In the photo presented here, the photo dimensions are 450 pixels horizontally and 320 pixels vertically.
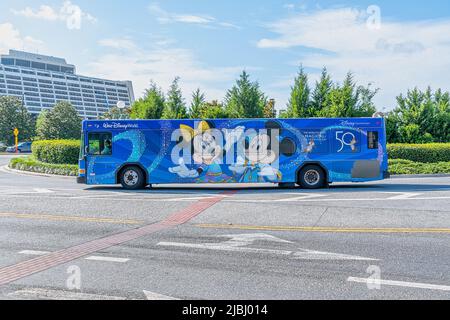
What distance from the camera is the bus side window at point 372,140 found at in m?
17.7

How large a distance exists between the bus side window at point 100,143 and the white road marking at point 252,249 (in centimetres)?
1019

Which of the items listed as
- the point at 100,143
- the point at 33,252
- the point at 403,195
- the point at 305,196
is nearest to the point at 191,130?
the point at 100,143

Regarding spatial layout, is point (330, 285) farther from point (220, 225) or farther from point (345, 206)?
point (345, 206)

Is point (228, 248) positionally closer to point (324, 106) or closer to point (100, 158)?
point (100, 158)

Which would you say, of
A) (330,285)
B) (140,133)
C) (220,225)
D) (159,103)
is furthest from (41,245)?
(159,103)

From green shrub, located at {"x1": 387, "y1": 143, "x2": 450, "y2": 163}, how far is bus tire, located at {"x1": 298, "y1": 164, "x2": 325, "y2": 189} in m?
11.3

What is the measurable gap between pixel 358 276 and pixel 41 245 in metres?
5.57

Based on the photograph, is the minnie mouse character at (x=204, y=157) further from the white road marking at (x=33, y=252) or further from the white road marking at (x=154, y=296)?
the white road marking at (x=154, y=296)

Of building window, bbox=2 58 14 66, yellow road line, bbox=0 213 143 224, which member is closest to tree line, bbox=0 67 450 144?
yellow road line, bbox=0 213 143 224

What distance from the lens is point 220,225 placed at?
10.5 meters

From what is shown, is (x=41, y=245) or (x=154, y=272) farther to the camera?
(x=41, y=245)

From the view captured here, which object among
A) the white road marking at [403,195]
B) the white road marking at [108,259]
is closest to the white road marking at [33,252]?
the white road marking at [108,259]

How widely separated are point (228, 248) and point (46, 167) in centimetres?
2202
